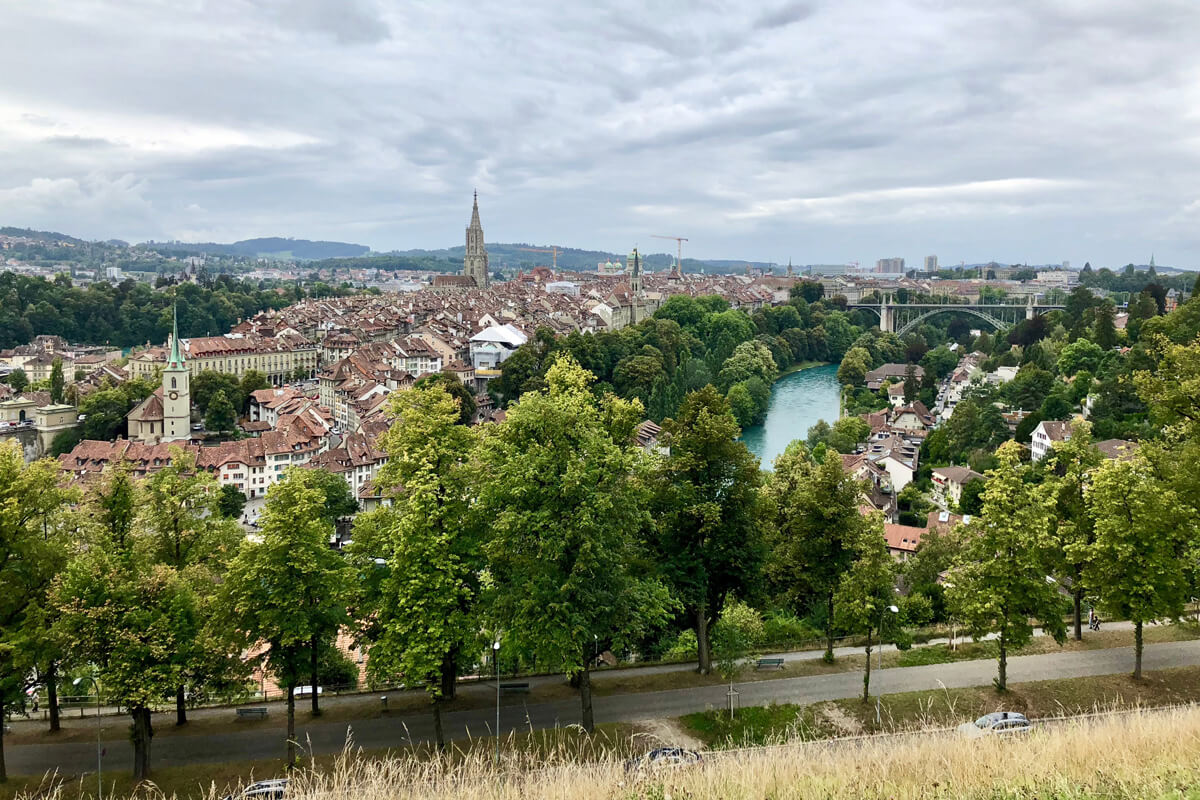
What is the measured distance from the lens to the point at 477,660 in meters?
11.7

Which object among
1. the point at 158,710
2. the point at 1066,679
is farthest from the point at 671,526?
the point at 158,710

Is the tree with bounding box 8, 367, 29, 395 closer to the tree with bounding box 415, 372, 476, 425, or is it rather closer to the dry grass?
the tree with bounding box 415, 372, 476, 425

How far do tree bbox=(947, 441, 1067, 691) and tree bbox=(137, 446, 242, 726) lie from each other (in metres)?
10.8

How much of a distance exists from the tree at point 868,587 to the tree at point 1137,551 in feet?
10.5

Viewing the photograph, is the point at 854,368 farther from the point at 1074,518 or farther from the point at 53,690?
the point at 53,690

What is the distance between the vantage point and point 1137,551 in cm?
1277

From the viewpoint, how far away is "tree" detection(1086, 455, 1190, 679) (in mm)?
12523

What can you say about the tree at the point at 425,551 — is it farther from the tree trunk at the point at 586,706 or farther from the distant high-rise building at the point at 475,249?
the distant high-rise building at the point at 475,249

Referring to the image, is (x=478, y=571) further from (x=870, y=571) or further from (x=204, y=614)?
(x=870, y=571)

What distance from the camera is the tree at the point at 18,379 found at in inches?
2289

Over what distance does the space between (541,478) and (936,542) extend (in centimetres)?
1462

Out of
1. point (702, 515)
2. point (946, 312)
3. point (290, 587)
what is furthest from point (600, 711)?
point (946, 312)

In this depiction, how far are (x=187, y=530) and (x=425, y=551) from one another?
14.2 ft

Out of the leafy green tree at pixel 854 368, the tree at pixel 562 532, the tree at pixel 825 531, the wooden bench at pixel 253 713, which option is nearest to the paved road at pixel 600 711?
the wooden bench at pixel 253 713
